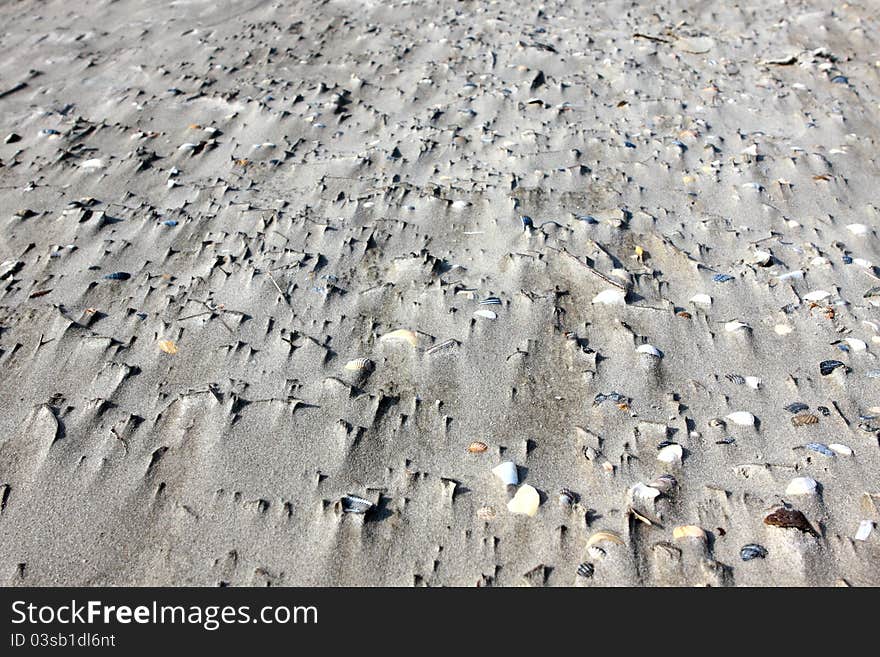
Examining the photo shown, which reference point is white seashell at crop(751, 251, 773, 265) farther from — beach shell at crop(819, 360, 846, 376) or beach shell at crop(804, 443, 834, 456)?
beach shell at crop(804, 443, 834, 456)

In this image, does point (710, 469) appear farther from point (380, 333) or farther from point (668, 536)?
point (380, 333)

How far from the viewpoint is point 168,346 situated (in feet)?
7.73

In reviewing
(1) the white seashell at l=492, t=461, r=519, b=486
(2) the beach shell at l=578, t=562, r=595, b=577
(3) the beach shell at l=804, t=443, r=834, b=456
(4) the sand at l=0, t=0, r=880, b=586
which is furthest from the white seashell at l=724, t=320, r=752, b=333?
(2) the beach shell at l=578, t=562, r=595, b=577

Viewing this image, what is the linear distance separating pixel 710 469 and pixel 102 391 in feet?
5.88

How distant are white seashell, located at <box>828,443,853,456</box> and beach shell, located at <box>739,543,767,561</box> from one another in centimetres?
43

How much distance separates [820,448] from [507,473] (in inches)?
34.7

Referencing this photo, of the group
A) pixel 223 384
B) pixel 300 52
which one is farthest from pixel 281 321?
pixel 300 52

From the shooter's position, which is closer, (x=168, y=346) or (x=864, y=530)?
(x=864, y=530)

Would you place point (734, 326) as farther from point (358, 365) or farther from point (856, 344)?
point (358, 365)

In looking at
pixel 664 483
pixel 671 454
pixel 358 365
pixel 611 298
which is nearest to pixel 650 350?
pixel 611 298

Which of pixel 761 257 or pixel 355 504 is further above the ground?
pixel 355 504

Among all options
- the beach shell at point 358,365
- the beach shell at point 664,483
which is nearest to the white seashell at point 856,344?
the beach shell at point 664,483

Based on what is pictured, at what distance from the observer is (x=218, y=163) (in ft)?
11.2

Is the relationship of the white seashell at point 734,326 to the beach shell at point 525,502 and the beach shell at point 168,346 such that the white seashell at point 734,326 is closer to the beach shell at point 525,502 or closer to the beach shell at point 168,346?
the beach shell at point 525,502
